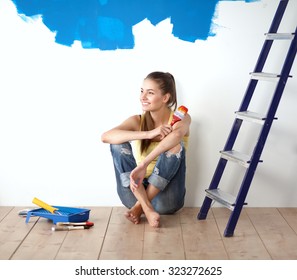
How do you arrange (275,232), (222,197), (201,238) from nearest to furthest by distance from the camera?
(201,238) < (275,232) < (222,197)

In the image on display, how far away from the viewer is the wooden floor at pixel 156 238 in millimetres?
3260

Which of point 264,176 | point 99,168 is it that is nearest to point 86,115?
point 99,168

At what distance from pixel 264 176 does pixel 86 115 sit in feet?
4.18

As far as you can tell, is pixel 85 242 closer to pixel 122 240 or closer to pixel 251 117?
pixel 122 240

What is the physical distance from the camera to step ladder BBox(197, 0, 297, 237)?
3600mm

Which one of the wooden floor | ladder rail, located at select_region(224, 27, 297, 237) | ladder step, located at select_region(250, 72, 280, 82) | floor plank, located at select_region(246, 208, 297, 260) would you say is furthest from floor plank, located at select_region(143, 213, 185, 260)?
ladder step, located at select_region(250, 72, 280, 82)

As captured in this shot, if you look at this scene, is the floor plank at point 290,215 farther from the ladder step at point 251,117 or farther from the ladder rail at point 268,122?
the ladder step at point 251,117

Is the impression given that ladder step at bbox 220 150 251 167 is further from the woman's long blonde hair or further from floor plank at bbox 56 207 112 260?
floor plank at bbox 56 207 112 260

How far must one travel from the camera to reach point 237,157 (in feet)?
12.3

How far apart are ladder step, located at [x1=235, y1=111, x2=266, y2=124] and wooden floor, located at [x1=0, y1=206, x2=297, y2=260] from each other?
65 cm

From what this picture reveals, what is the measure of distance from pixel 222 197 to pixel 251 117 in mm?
522

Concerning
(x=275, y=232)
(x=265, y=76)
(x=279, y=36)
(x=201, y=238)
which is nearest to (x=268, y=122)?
(x=265, y=76)

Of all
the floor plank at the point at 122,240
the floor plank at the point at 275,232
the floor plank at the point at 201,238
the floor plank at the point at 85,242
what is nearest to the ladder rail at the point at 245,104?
the floor plank at the point at 201,238

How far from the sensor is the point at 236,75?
416cm
